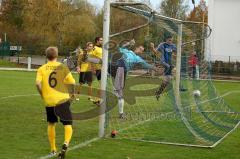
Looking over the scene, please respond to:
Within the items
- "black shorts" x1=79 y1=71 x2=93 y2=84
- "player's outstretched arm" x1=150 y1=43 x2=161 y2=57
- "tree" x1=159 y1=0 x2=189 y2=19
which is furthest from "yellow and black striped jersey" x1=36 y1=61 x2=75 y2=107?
"tree" x1=159 y1=0 x2=189 y2=19

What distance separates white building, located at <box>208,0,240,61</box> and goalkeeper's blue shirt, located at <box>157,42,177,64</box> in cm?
3251

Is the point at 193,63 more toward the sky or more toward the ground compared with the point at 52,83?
more toward the sky

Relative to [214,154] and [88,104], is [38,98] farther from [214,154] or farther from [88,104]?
[214,154]

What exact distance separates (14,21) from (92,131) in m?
52.9

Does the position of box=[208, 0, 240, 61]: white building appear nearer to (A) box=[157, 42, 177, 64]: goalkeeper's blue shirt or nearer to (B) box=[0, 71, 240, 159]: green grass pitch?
(A) box=[157, 42, 177, 64]: goalkeeper's blue shirt

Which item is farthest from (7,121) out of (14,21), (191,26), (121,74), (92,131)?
(14,21)

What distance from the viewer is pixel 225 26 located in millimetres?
50500

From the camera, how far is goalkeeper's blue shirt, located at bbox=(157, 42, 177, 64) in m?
16.6

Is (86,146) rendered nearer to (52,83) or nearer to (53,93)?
(53,93)

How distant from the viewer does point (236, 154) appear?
9.13m

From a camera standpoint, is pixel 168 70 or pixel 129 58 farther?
pixel 168 70

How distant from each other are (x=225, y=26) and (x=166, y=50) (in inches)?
1380

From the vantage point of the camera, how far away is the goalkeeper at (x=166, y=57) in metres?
16.5

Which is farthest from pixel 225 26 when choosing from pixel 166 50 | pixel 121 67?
pixel 121 67
